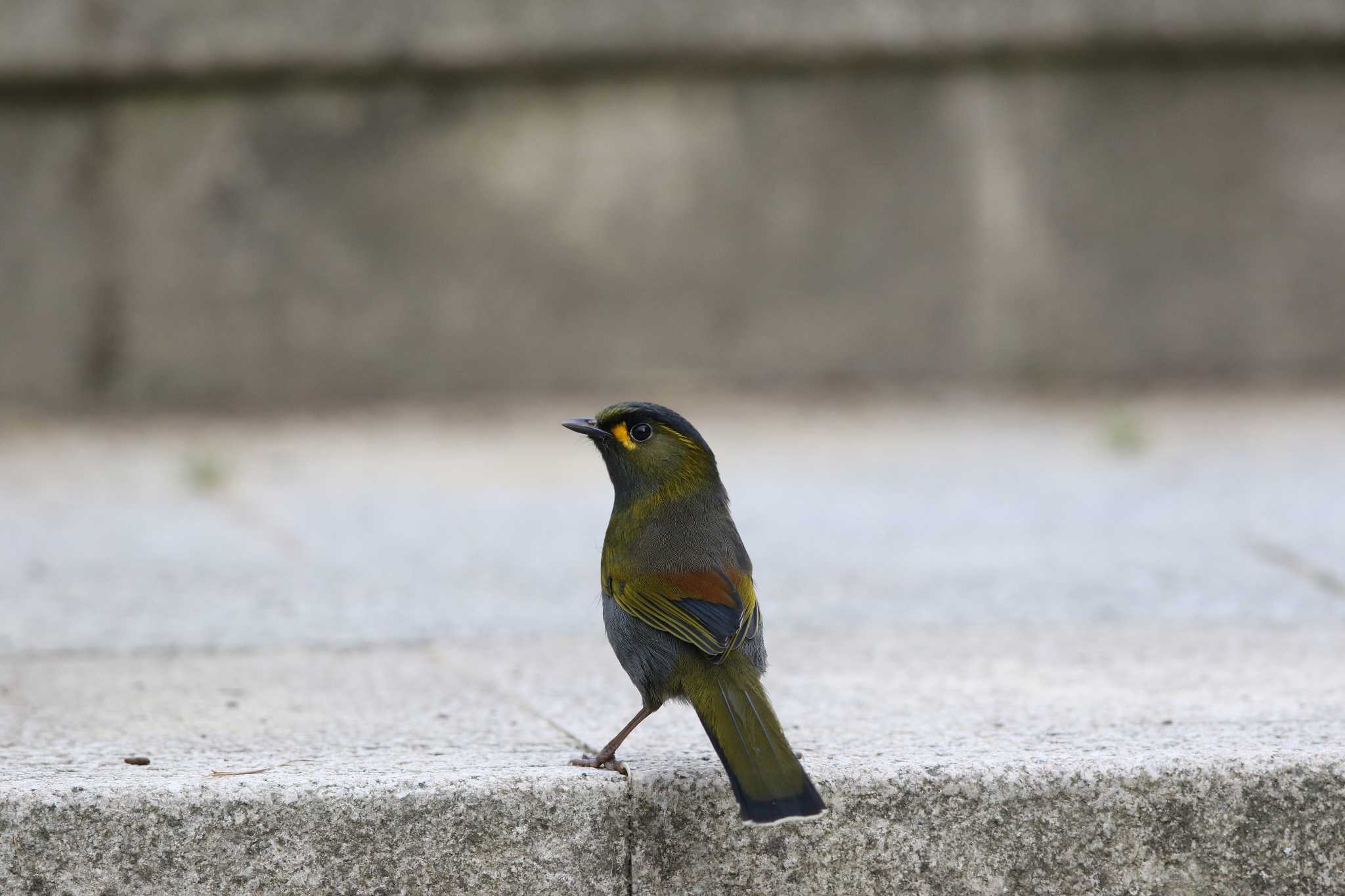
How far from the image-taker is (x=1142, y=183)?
6.89 metres

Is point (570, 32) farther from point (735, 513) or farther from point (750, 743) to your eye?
point (750, 743)

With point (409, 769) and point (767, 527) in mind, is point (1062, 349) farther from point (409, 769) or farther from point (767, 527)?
point (409, 769)

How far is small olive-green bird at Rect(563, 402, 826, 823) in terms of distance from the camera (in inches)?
93.4

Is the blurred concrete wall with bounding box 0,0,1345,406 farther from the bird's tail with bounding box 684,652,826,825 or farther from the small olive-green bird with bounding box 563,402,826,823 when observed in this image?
the bird's tail with bounding box 684,652,826,825

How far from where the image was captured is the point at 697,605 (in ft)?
8.65

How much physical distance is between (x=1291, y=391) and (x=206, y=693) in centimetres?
516

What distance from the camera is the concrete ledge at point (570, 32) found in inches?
255

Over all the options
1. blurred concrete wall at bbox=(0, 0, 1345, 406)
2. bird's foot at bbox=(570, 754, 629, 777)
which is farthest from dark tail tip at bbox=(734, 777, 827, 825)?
blurred concrete wall at bbox=(0, 0, 1345, 406)

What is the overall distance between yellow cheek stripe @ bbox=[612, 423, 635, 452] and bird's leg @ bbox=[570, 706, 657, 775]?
46 centimetres

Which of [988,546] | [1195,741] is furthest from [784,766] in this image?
[988,546]

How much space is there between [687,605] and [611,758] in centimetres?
29

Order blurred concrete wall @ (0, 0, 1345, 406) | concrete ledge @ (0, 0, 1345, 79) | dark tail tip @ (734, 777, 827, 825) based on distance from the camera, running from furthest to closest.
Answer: blurred concrete wall @ (0, 0, 1345, 406) < concrete ledge @ (0, 0, 1345, 79) < dark tail tip @ (734, 777, 827, 825)

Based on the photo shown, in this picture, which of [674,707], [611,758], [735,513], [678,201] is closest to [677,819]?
[611,758]

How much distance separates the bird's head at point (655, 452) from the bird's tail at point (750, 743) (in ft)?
1.21
